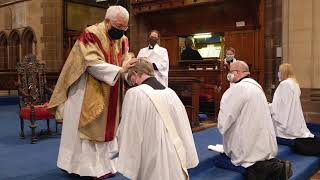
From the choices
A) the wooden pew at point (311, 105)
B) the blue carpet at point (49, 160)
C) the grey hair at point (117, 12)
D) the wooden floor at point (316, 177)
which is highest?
the grey hair at point (117, 12)

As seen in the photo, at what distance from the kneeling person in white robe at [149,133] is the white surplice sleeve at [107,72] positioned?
2.21 feet

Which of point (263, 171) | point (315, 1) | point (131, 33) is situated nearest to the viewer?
point (263, 171)

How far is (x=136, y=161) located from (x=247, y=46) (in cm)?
762

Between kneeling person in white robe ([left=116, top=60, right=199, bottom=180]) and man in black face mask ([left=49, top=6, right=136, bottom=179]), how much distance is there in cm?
73

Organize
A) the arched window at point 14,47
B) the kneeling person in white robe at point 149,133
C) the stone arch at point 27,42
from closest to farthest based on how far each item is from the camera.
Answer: the kneeling person in white robe at point 149,133 < the stone arch at point 27,42 < the arched window at point 14,47

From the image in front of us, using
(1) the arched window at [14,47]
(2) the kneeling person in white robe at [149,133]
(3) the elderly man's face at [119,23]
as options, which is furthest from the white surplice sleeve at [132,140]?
(1) the arched window at [14,47]

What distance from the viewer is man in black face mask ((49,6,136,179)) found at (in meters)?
3.51

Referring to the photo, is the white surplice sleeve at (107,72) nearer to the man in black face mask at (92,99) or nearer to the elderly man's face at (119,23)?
the man in black face mask at (92,99)

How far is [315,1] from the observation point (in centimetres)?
827

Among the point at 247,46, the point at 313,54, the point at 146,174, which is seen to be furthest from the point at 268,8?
the point at 146,174

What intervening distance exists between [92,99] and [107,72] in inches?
12.2

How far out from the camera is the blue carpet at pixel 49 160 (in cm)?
380

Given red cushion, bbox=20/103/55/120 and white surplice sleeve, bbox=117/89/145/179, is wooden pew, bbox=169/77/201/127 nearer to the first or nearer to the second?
red cushion, bbox=20/103/55/120

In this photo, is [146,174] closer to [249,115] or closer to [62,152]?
[62,152]
